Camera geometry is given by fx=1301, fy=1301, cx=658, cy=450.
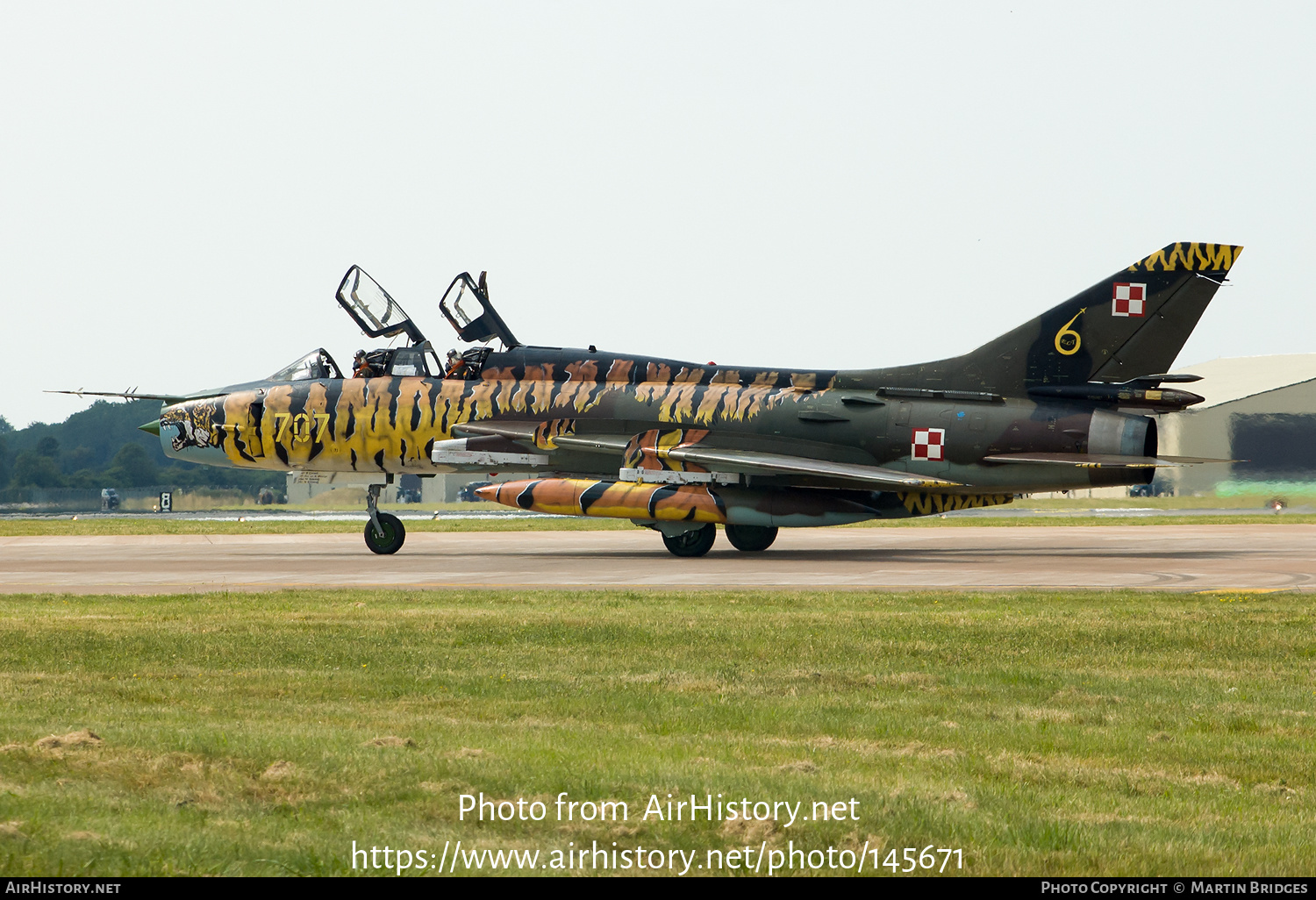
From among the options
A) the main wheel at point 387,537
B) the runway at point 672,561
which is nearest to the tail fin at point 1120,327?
the runway at point 672,561

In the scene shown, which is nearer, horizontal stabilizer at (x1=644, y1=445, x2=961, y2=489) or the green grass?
the green grass

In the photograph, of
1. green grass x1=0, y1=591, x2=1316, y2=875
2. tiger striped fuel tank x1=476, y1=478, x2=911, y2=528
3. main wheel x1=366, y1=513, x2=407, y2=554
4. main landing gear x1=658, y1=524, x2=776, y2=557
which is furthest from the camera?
main wheel x1=366, y1=513, x2=407, y2=554

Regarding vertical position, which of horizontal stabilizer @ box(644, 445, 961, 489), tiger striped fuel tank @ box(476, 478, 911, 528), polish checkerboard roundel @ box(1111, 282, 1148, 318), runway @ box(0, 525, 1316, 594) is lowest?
runway @ box(0, 525, 1316, 594)

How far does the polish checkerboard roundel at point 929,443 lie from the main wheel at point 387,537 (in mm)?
10550

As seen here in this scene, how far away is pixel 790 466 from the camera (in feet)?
78.0

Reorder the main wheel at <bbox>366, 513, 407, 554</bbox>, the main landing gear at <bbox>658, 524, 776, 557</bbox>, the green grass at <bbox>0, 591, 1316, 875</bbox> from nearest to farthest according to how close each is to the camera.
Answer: the green grass at <bbox>0, 591, 1316, 875</bbox>
the main landing gear at <bbox>658, 524, 776, 557</bbox>
the main wheel at <bbox>366, 513, 407, 554</bbox>

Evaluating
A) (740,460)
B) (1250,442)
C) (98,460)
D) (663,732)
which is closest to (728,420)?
(740,460)

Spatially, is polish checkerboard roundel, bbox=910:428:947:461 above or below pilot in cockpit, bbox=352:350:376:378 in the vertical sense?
below

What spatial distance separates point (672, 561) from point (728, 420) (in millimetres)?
3041

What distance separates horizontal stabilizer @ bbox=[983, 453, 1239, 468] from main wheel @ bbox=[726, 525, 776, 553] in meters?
5.01

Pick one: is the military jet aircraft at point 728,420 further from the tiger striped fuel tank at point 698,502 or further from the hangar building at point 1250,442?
the hangar building at point 1250,442

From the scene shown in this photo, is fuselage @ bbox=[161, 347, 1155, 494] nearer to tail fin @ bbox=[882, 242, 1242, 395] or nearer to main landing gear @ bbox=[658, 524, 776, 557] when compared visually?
tail fin @ bbox=[882, 242, 1242, 395]

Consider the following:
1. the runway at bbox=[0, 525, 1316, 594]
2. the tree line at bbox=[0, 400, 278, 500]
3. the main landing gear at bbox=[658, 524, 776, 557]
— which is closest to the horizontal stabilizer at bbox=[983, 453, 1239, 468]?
the runway at bbox=[0, 525, 1316, 594]

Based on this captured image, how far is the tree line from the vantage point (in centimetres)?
10381
